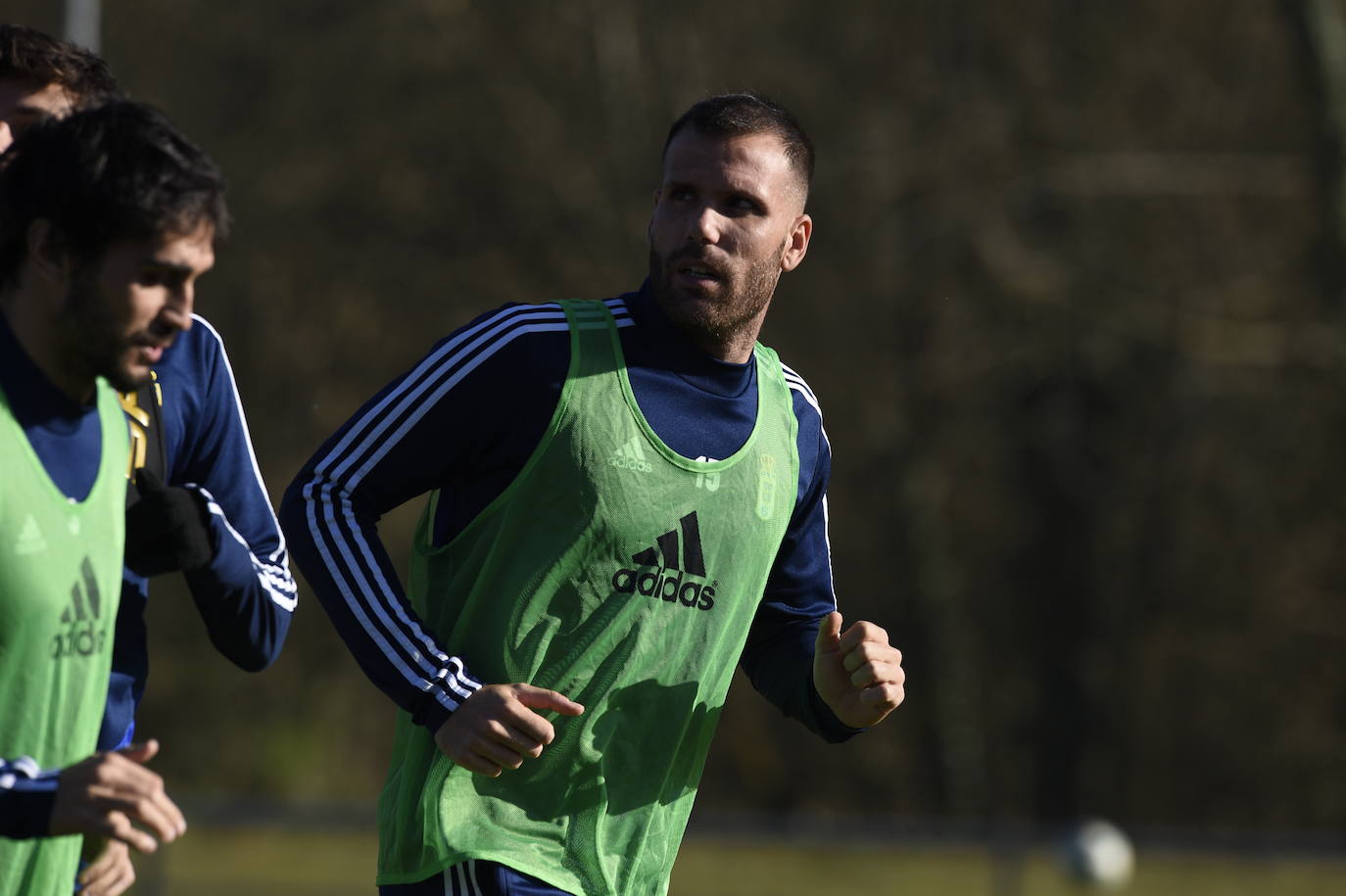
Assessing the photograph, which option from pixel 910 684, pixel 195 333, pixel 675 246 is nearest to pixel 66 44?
pixel 195 333

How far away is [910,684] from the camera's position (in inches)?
556

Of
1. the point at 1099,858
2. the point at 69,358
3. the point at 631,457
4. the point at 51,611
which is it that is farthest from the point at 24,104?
the point at 1099,858

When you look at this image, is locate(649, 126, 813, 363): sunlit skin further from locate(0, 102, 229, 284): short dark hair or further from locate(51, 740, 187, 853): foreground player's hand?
locate(51, 740, 187, 853): foreground player's hand

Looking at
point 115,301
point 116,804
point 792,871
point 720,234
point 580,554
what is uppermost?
point 720,234

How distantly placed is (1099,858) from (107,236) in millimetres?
9453

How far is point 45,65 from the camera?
3426 mm

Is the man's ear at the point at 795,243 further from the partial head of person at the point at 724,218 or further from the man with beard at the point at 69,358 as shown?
the man with beard at the point at 69,358

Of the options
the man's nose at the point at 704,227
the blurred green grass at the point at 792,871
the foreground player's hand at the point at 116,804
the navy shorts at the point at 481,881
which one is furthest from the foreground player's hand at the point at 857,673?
the blurred green grass at the point at 792,871

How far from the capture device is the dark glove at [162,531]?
2.93m

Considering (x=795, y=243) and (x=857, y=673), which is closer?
(x=857, y=673)

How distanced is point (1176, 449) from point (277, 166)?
743cm

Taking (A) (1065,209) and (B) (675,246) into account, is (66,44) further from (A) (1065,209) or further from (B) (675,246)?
(A) (1065,209)

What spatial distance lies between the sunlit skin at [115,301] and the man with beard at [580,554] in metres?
0.95

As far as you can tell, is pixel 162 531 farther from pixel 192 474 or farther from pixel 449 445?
pixel 449 445
